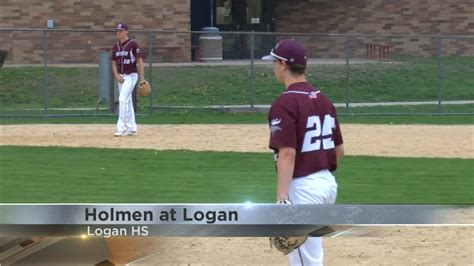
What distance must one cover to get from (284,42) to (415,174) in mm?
8969

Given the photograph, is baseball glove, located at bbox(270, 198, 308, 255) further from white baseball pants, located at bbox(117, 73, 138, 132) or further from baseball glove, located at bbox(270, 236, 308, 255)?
white baseball pants, located at bbox(117, 73, 138, 132)

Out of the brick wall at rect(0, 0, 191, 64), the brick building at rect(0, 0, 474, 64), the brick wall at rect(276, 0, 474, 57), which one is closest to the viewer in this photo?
the brick wall at rect(0, 0, 191, 64)

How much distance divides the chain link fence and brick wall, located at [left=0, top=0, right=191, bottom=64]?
0.04m

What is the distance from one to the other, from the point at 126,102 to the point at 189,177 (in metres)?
4.55

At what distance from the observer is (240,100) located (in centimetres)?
2869

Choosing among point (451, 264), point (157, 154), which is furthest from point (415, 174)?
point (451, 264)

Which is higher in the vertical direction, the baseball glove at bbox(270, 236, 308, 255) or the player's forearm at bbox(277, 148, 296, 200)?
the player's forearm at bbox(277, 148, 296, 200)

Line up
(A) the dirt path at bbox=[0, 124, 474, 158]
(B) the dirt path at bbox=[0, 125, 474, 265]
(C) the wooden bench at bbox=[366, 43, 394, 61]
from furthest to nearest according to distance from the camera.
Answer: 1. (C) the wooden bench at bbox=[366, 43, 394, 61]
2. (A) the dirt path at bbox=[0, 124, 474, 158]
3. (B) the dirt path at bbox=[0, 125, 474, 265]

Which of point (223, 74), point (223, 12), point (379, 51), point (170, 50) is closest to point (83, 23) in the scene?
point (170, 50)

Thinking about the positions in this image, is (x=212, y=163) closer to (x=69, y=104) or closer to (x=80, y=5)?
(x=69, y=104)

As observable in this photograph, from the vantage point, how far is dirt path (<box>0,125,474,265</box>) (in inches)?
376

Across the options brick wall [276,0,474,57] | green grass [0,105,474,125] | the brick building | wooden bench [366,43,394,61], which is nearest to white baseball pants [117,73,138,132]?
green grass [0,105,474,125]

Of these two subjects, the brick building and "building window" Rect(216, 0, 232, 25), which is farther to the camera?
"building window" Rect(216, 0, 232, 25)

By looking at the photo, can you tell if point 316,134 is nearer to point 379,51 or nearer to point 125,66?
point 125,66
